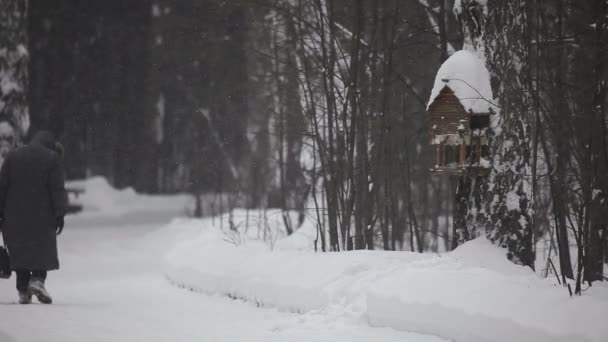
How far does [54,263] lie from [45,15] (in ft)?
59.6

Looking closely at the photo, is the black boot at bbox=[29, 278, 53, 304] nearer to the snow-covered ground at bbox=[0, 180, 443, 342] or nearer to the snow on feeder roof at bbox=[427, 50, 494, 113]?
the snow-covered ground at bbox=[0, 180, 443, 342]

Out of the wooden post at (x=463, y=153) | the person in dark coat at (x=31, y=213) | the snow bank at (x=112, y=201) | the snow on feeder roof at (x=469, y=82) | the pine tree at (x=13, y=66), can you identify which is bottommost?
the snow bank at (x=112, y=201)

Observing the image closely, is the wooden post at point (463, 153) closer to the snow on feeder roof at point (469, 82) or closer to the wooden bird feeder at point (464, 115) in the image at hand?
the wooden bird feeder at point (464, 115)

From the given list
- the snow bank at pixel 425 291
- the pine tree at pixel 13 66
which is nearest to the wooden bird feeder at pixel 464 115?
the snow bank at pixel 425 291

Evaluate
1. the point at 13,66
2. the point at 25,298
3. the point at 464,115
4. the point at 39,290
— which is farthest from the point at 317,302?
the point at 13,66

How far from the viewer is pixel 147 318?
26.7 feet

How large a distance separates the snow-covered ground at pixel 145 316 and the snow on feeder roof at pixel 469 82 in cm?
210

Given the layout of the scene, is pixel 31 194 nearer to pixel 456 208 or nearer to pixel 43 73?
pixel 456 208

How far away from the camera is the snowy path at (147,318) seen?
671 centimetres

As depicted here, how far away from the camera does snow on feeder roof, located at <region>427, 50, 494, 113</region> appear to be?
23.8 ft

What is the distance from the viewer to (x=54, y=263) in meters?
9.04

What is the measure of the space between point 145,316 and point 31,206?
6.04 ft

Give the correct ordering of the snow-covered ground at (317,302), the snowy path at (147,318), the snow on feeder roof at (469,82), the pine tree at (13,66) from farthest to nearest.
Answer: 1. the pine tree at (13,66)
2. the snow on feeder roof at (469,82)
3. the snowy path at (147,318)
4. the snow-covered ground at (317,302)

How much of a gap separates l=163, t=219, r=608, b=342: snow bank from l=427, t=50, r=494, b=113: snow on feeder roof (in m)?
1.22
